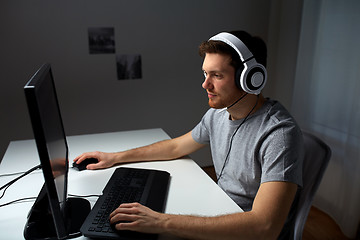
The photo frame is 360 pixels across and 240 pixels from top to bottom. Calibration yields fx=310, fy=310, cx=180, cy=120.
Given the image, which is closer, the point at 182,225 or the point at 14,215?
the point at 182,225

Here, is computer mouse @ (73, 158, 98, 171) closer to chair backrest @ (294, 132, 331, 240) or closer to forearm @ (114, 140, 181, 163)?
forearm @ (114, 140, 181, 163)

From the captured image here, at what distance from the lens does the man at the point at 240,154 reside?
869mm

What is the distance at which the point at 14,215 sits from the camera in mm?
978

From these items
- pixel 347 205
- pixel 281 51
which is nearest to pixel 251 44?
pixel 347 205

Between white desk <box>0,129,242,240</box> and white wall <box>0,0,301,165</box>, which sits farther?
white wall <box>0,0,301,165</box>

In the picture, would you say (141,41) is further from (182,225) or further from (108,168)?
(182,225)

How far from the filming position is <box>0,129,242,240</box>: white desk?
0.99m

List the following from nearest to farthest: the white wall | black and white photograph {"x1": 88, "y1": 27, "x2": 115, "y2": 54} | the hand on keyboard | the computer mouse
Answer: the hand on keyboard → the computer mouse → the white wall → black and white photograph {"x1": 88, "y1": 27, "x2": 115, "y2": 54}

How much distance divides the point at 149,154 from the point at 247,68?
0.60m

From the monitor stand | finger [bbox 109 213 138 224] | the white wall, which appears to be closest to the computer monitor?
the monitor stand

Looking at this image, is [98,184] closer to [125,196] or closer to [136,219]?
[125,196]

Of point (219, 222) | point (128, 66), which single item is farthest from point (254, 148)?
point (128, 66)

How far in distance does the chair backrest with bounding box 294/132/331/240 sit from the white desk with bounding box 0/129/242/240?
0.77 feet

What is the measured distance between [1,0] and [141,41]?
100 cm
